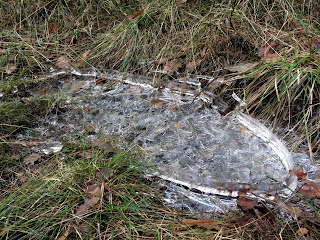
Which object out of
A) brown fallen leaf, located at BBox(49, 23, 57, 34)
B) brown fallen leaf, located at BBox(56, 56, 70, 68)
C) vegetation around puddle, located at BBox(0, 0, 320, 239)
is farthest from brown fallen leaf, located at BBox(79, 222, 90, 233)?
brown fallen leaf, located at BBox(49, 23, 57, 34)

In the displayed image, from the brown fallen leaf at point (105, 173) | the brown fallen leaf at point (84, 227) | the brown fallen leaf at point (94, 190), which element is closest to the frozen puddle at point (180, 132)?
the brown fallen leaf at point (105, 173)

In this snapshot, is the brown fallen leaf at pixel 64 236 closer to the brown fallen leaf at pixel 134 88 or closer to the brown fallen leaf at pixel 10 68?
the brown fallen leaf at pixel 134 88

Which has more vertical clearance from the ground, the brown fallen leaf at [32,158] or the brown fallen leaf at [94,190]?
the brown fallen leaf at [94,190]

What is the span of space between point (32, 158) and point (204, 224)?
120 centimetres

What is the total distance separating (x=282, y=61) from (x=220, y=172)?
3.14 feet

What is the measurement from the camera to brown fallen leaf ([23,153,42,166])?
224cm

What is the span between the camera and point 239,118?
2504 mm

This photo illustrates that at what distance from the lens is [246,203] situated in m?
1.89

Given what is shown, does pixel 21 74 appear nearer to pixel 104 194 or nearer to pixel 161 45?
pixel 161 45

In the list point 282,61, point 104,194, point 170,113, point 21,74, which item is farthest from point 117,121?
point 282,61

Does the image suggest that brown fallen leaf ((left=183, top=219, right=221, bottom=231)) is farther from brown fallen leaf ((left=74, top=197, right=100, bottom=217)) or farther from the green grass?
brown fallen leaf ((left=74, top=197, right=100, bottom=217))

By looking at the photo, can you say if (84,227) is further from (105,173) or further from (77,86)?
(77,86)

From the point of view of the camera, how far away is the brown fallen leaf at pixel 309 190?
6.35 feet

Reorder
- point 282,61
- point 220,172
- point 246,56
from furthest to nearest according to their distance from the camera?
point 246,56
point 282,61
point 220,172
